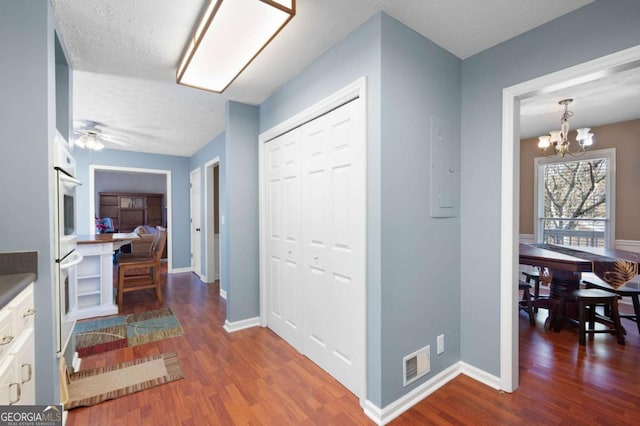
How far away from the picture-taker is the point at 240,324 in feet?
10.2

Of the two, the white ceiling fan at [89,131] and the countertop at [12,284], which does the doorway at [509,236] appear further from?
the white ceiling fan at [89,131]

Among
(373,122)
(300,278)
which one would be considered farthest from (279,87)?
(300,278)

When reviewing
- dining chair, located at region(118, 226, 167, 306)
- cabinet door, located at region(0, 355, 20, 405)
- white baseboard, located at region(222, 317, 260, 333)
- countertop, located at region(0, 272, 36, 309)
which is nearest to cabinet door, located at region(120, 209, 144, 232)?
→ dining chair, located at region(118, 226, 167, 306)

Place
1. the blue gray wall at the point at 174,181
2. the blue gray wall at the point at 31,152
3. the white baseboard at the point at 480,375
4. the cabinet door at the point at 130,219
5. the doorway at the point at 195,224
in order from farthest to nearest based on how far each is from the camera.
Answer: the cabinet door at the point at 130,219 → the doorway at the point at 195,224 → the blue gray wall at the point at 174,181 → the white baseboard at the point at 480,375 → the blue gray wall at the point at 31,152

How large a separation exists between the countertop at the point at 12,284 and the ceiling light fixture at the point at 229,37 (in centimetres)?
158

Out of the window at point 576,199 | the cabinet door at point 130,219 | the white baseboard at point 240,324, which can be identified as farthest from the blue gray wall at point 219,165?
the window at point 576,199

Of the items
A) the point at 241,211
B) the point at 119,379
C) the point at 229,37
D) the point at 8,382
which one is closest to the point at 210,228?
the point at 241,211

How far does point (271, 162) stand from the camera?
297 centimetres

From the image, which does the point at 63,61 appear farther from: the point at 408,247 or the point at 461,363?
the point at 461,363

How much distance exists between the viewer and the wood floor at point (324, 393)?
5.68 ft

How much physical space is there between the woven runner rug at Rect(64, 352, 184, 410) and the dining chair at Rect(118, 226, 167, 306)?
1712 millimetres

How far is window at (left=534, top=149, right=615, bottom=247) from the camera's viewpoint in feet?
13.2

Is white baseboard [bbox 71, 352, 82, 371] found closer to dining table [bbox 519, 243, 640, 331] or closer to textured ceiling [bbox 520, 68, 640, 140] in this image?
dining table [bbox 519, 243, 640, 331]

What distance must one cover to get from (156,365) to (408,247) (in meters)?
2.27
